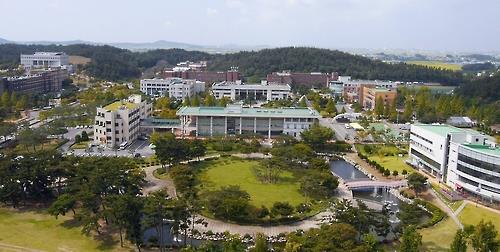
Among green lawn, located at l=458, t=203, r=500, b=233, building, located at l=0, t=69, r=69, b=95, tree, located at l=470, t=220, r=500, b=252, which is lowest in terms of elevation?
green lawn, located at l=458, t=203, r=500, b=233

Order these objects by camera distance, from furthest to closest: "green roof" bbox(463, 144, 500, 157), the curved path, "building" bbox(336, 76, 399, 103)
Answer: "building" bbox(336, 76, 399, 103)
"green roof" bbox(463, 144, 500, 157)
the curved path

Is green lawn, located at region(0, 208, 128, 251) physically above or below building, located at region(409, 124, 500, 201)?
below

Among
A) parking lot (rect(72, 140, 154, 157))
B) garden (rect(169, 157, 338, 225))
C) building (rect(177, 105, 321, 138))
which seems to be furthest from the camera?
building (rect(177, 105, 321, 138))

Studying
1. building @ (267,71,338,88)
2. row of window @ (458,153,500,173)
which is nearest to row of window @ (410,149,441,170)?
row of window @ (458,153,500,173)

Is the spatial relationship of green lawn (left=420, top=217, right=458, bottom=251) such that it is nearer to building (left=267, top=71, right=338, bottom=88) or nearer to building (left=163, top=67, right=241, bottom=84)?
building (left=267, top=71, right=338, bottom=88)

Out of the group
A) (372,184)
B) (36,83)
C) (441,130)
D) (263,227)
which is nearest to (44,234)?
(263,227)

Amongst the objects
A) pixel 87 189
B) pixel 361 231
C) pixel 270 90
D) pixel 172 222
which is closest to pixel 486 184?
pixel 361 231

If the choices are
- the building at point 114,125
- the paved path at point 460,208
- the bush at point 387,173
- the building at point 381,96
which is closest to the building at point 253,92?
the building at point 381,96

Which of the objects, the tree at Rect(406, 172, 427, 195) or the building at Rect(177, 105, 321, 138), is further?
the building at Rect(177, 105, 321, 138)
